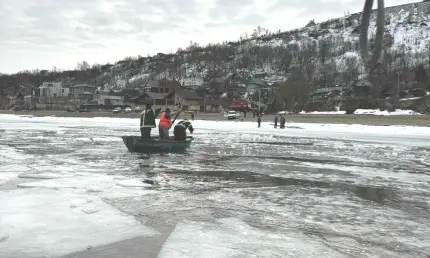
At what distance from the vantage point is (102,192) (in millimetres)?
7824

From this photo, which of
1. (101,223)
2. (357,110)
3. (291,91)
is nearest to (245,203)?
(101,223)

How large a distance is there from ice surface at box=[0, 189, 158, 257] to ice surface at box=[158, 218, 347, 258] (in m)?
0.54

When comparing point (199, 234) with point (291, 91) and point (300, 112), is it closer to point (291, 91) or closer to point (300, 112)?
point (300, 112)

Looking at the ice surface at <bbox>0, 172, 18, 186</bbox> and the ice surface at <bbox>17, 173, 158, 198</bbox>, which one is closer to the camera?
the ice surface at <bbox>17, 173, 158, 198</bbox>

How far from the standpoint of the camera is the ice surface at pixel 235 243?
180 inches

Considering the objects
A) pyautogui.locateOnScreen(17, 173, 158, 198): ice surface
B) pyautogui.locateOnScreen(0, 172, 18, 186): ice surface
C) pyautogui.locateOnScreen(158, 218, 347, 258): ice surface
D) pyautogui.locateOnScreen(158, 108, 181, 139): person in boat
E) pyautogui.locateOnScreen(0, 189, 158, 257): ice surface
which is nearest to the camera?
pyautogui.locateOnScreen(158, 218, 347, 258): ice surface

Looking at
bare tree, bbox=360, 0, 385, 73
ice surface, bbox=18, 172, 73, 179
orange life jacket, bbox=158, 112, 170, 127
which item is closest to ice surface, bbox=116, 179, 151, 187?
ice surface, bbox=18, 172, 73, 179

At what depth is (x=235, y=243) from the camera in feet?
16.2

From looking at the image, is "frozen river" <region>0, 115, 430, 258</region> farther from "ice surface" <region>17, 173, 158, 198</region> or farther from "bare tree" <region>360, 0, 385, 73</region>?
"bare tree" <region>360, 0, 385, 73</region>

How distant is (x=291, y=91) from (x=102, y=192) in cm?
6528

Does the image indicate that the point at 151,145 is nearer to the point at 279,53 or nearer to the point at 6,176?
the point at 6,176

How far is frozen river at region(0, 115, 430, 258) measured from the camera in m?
4.80

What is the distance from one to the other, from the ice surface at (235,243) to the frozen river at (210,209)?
0.04 ft

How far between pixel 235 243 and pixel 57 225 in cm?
235
